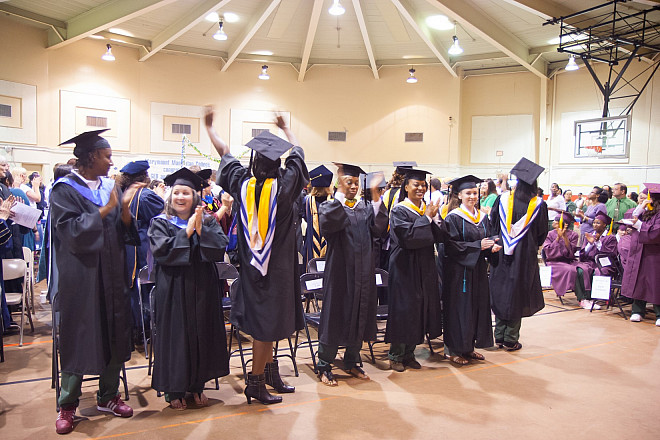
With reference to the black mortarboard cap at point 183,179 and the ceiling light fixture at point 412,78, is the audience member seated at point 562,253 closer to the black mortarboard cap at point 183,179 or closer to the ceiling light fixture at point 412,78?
the black mortarboard cap at point 183,179

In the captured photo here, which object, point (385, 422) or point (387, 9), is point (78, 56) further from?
point (385, 422)

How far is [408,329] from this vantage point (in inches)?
176

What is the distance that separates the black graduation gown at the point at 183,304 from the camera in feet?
11.0

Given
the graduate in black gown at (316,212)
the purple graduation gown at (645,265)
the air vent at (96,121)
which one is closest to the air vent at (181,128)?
the air vent at (96,121)

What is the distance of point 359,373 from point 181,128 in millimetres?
12933

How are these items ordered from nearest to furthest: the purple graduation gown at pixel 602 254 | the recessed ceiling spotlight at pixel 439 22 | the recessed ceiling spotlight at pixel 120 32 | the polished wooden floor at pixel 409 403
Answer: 1. the polished wooden floor at pixel 409 403
2. the purple graduation gown at pixel 602 254
3. the recessed ceiling spotlight at pixel 439 22
4. the recessed ceiling spotlight at pixel 120 32

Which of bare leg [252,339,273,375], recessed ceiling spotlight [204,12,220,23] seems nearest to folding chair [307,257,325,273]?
bare leg [252,339,273,375]

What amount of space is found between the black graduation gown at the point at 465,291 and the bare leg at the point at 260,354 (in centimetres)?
191

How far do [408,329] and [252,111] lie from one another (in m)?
13.1

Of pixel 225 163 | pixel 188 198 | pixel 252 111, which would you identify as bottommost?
pixel 188 198

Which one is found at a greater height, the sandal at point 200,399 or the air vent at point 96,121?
the air vent at point 96,121

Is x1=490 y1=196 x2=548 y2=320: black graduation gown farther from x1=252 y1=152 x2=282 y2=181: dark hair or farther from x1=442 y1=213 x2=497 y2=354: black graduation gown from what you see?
x1=252 y1=152 x2=282 y2=181: dark hair

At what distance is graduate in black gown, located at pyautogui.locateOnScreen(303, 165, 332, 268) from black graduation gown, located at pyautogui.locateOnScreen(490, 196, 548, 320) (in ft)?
7.00

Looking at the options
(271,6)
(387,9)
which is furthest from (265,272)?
→ (387,9)
